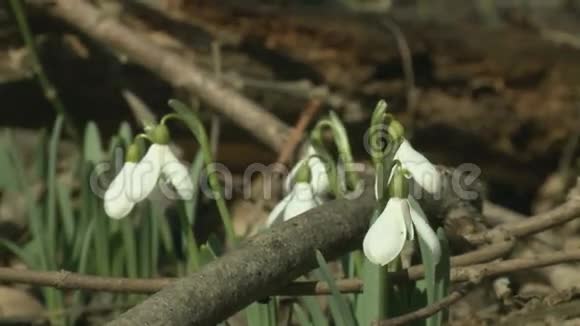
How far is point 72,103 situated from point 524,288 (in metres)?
1.45

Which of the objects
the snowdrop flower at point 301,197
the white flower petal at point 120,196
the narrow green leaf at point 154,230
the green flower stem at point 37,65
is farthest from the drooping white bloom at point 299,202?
the green flower stem at point 37,65

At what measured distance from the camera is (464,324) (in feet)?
6.73

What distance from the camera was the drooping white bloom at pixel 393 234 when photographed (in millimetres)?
1526

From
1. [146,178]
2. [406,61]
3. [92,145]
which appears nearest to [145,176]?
[146,178]

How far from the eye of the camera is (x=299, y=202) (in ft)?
6.45

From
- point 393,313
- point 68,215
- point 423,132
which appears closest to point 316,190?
point 393,313

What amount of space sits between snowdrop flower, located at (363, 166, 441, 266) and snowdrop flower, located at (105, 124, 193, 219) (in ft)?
1.46

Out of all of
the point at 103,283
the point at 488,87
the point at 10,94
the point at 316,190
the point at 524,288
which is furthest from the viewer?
the point at 488,87

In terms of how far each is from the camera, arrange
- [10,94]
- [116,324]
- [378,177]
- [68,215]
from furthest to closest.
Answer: [10,94], [68,215], [378,177], [116,324]

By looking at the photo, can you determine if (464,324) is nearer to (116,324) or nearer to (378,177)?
(378,177)

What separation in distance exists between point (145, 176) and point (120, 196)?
6 centimetres

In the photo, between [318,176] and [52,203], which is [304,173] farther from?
[52,203]

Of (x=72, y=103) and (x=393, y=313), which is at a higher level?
(x=72, y=103)

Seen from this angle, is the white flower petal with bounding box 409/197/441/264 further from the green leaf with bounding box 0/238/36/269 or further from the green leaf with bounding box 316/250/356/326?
the green leaf with bounding box 0/238/36/269
